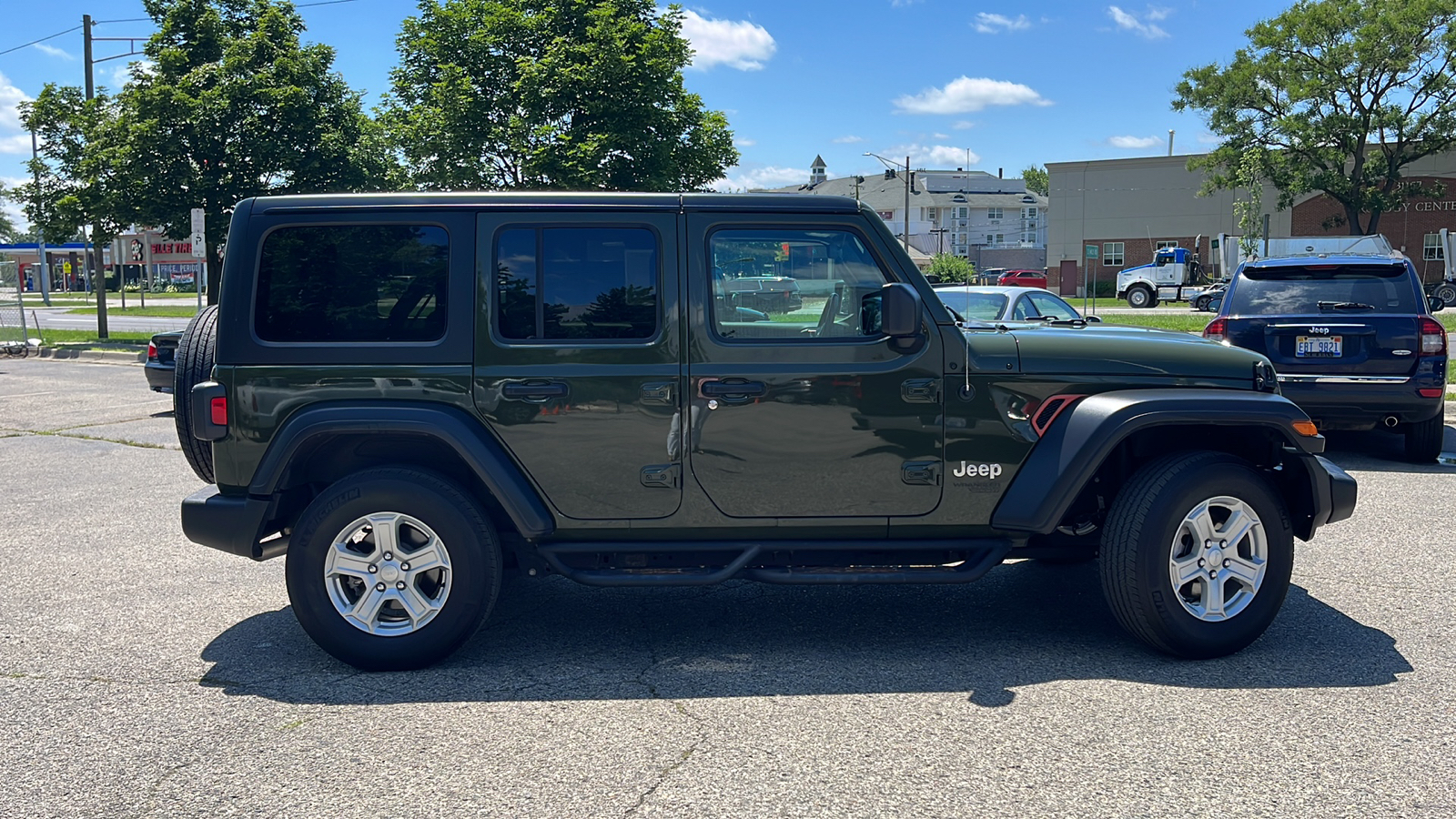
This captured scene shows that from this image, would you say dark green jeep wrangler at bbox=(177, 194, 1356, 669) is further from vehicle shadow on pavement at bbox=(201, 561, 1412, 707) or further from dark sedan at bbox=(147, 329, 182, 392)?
dark sedan at bbox=(147, 329, 182, 392)

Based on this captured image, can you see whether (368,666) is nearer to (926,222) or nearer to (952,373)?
(952,373)

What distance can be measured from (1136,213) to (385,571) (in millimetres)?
64866

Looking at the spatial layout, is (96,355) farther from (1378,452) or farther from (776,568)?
(1378,452)

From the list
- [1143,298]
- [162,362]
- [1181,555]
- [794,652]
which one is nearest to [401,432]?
[794,652]

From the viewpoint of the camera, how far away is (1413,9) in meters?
41.9

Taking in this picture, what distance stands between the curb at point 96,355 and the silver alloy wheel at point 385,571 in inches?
750

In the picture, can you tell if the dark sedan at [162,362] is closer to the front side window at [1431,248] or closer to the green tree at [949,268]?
the green tree at [949,268]

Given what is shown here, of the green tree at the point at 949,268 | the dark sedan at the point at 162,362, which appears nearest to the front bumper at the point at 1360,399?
the dark sedan at the point at 162,362

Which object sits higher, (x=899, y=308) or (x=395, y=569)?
(x=899, y=308)

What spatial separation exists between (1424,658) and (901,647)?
2.08m

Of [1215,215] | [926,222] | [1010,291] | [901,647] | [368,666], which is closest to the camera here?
[368,666]

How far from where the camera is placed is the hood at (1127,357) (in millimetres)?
4504

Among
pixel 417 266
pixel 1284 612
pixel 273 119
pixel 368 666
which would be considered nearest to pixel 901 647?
pixel 1284 612

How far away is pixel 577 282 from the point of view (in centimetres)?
449
